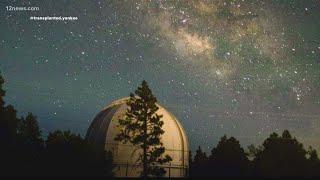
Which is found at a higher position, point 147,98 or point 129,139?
point 147,98

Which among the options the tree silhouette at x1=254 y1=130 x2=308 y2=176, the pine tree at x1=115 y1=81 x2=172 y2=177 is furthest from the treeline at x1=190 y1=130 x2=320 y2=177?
the pine tree at x1=115 y1=81 x2=172 y2=177

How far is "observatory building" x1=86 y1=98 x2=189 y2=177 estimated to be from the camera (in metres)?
37.4

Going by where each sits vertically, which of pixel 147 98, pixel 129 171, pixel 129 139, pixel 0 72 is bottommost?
pixel 129 171

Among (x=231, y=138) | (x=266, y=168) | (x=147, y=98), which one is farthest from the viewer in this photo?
(x=231, y=138)

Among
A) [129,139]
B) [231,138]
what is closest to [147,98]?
[129,139]

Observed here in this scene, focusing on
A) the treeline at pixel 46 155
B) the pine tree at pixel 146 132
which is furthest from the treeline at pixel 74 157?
the pine tree at pixel 146 132

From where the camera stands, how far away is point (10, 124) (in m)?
36.4

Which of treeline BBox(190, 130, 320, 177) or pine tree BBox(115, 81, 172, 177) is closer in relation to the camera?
pine tree BBox(115, 81, 172, 177)

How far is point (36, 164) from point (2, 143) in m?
3.59

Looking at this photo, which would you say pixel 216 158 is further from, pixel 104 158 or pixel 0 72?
pixel 0 72

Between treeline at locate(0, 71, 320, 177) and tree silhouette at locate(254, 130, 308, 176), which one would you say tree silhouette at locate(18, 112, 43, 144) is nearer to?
treeline at locate(0, 71, 320, 177)

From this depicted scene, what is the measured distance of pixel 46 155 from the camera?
34.4 meters

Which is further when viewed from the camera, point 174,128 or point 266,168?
point 266,168

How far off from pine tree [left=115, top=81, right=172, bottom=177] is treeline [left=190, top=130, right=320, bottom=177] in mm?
17644
